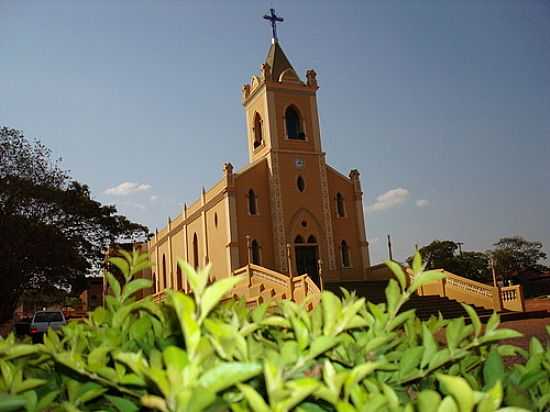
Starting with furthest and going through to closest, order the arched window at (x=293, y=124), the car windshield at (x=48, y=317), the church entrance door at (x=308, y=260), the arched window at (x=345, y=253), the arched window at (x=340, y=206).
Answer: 1. the arched window at (x=293, y=124)
2. the arched window at (x=340, y=206)
3. the arched window at (x=345, y=253)
4. the church entrance door at (x=308, y=260)
5. the car windshield at (x=48, y=317)

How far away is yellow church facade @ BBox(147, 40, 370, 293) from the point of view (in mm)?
25297

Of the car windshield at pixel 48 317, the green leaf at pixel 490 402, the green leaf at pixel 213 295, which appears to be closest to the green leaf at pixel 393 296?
the green leaf at pixel 490 402

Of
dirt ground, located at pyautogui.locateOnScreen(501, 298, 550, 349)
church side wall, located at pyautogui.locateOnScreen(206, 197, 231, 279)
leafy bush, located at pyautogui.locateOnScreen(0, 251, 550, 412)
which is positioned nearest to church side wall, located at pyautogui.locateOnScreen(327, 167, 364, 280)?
church side wall, located at pyautogui.locateOnScreen(206, 197, 231, 279)

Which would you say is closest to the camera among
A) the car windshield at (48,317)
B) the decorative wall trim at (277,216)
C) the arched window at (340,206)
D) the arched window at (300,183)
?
the car windshield at (48,317)

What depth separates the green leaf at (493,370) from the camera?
1366mm

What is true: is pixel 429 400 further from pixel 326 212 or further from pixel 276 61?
pixel 276 61

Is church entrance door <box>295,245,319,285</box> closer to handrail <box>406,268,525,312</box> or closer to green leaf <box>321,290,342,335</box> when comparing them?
handrail <box>406,268,525,312</box>

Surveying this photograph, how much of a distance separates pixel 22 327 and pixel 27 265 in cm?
607

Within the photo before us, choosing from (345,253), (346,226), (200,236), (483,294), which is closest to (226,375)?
(483,294)

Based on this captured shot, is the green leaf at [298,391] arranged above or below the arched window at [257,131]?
below

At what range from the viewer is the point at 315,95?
28.7 metres

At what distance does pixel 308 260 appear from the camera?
2595 centimetres

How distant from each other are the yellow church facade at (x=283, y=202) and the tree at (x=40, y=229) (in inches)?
258

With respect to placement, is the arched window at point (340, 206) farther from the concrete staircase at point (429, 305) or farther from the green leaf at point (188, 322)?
the green leaf at point (188, 322)
